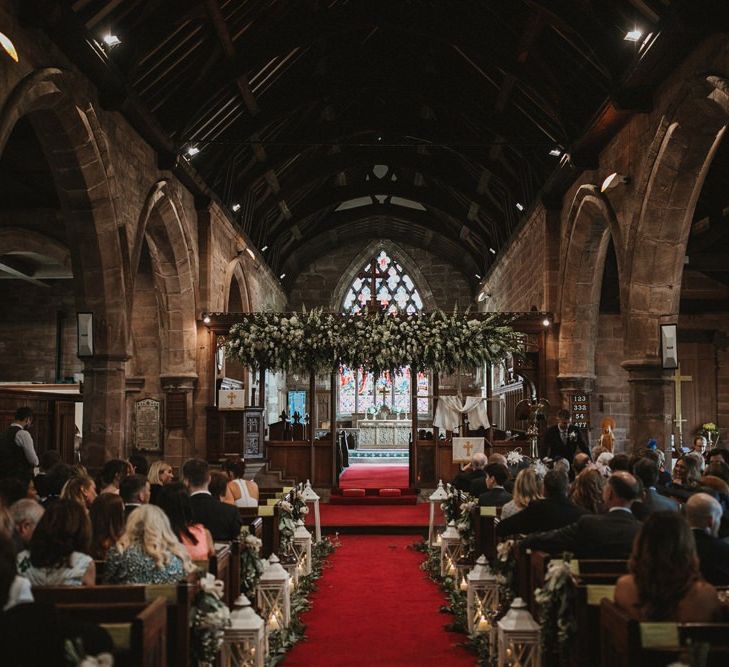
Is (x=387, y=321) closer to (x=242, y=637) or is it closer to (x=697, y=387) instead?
(x=697, y=387)

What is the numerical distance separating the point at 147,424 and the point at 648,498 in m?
10.2

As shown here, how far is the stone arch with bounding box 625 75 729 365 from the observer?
816 centimetres

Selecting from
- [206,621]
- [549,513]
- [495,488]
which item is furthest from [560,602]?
[495,488]

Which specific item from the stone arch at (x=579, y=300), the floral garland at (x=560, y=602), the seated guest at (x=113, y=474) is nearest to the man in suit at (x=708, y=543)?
the floral garland at (x=560, y=602)

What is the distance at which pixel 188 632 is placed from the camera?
3.26 m

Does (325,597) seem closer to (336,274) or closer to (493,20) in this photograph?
(493,20)

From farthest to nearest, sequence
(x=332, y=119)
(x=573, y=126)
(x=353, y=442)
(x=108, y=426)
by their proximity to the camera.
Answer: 1. (x=353, y=442)
2. (x=332, y=119)
3. (x=573, y=126)
4. (x=108, y=426)

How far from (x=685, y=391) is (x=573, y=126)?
527 centimetres

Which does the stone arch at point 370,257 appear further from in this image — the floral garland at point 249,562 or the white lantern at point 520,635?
the white lantern at point 520,635

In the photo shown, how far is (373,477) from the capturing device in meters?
14.9

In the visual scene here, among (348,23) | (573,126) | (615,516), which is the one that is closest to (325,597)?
(615,516)

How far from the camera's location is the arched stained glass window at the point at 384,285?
23875mm

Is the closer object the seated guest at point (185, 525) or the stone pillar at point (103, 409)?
the seated guest at point (185, 525)

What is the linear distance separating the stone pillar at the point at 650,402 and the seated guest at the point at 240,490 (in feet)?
15.0
